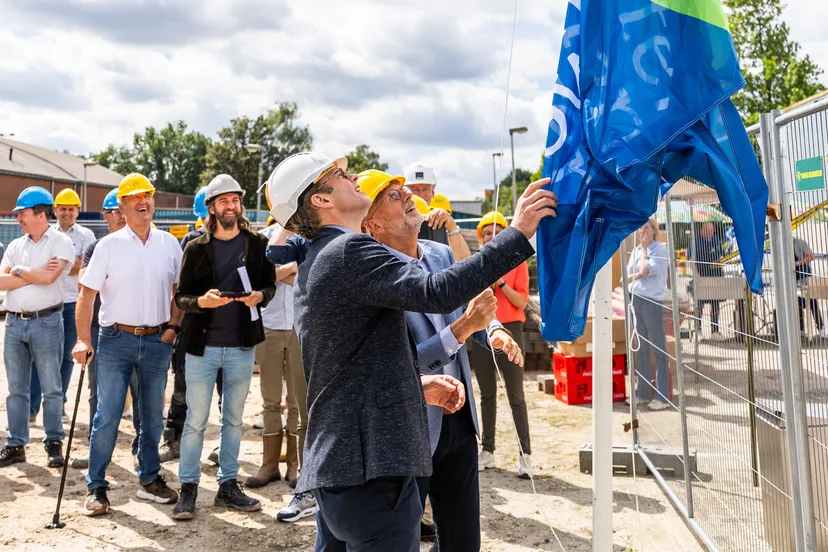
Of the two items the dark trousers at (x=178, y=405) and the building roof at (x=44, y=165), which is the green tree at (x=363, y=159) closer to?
the building roof at (x=44, y=165)

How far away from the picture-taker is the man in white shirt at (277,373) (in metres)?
6.06

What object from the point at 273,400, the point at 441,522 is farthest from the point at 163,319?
the point at 441,522

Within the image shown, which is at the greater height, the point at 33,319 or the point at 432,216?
the point at 432,216

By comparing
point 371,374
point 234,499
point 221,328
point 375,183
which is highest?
point 375,183

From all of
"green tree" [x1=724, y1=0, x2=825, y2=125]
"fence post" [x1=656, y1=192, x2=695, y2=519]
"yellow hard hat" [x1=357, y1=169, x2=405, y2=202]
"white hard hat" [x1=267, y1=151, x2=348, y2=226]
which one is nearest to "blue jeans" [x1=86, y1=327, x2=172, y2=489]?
"yellow hard hat" [x1=357, y1=169, x2=405, y2=202]

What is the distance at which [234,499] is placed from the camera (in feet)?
18.3

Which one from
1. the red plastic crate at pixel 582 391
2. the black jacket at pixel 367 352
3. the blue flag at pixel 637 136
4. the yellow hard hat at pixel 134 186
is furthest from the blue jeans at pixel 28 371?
the blue flag at pixel 637 136

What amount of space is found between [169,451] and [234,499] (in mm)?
1610

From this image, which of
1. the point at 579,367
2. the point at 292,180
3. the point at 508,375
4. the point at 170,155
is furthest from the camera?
the point at 170,155

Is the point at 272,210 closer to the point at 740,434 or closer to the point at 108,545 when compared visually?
the point at 740,434

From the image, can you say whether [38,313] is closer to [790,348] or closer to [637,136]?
[637,136]

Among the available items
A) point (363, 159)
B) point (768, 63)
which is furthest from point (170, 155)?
point (768, 63)

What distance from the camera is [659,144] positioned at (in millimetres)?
2391

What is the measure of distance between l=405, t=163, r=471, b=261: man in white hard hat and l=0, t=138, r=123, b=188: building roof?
53396 mm
